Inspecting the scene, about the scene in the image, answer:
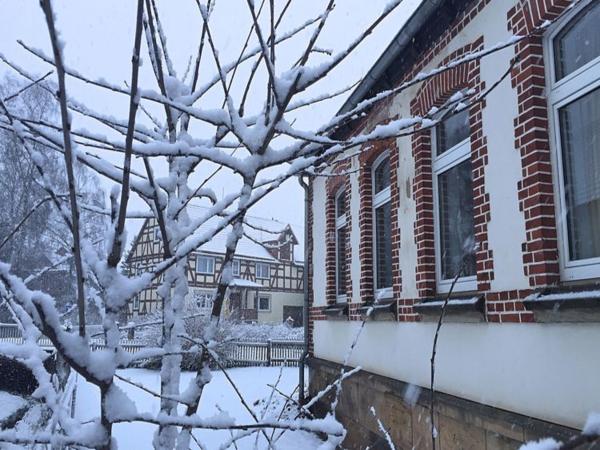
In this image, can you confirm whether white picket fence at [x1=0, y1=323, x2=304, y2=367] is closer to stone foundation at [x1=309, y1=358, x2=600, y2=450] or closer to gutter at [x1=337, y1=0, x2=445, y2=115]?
stone foundation at [x1=309, y1=358, x2=600, y2=450]

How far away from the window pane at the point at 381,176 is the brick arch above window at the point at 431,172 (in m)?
1.23

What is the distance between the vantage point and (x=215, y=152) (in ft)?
4.77

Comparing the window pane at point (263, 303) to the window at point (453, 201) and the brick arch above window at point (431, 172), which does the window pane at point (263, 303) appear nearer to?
the brick arch above window at point (431, 172)

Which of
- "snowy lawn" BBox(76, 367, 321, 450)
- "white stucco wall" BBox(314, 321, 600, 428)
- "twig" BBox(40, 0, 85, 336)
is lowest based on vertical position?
"snowy lawn" BBox(76, 367, 321, 450)

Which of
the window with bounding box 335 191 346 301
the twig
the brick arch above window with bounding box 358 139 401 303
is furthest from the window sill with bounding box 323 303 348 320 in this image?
the twig

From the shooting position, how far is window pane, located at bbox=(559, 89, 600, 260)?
319 cm

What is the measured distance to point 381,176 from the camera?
22.6ft

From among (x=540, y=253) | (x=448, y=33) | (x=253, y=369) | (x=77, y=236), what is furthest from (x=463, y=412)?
(x=253, y=369)

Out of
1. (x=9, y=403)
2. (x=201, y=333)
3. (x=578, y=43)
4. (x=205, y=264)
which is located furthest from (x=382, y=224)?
(x=205, y=264)

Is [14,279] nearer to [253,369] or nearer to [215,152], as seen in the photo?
[215,152]

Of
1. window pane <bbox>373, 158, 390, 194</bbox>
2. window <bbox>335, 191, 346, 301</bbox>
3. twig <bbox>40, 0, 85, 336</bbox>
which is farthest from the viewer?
window <bbox>335, 191, 346, 301</bbox>

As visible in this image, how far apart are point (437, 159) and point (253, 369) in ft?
42.2

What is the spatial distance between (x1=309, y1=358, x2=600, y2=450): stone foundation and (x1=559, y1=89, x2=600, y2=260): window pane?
3.72 feet

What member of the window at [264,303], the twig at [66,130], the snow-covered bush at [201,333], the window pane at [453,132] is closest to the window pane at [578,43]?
the window pane at [453,132]
